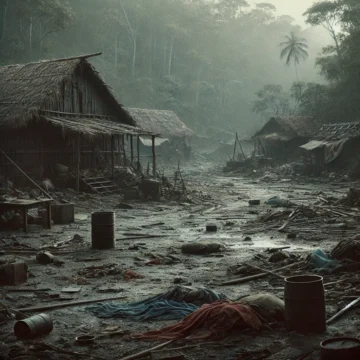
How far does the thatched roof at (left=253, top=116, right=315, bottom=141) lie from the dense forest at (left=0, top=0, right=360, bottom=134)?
254 centimetres

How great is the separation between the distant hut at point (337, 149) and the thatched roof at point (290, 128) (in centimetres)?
384

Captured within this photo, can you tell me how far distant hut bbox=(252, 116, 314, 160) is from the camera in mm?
38469

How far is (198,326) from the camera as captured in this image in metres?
5.37

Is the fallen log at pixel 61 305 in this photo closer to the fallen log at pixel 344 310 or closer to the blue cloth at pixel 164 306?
the blue cloth at pixel 164 306

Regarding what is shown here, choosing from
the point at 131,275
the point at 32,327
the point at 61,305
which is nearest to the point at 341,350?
the point at 32,327

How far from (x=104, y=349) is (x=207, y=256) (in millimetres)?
4634

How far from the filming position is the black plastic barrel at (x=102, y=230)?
10.1 meters

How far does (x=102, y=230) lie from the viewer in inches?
400

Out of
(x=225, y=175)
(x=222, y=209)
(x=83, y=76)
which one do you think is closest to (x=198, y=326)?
(x=222, y=209)

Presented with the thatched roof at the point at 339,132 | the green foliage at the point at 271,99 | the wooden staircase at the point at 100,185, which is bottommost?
the wooden staircase at the point at 100,185

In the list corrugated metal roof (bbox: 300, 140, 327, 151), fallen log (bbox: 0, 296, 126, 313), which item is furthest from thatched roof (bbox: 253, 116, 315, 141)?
fallen log (bbox: 0, 296, 126, 313)

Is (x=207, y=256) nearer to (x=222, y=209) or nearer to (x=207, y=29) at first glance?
(x=222, y=209)

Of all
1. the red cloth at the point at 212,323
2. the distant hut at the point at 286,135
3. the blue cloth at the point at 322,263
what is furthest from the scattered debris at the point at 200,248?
the distant hut at the point at 286,135

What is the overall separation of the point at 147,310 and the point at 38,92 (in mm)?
15884
